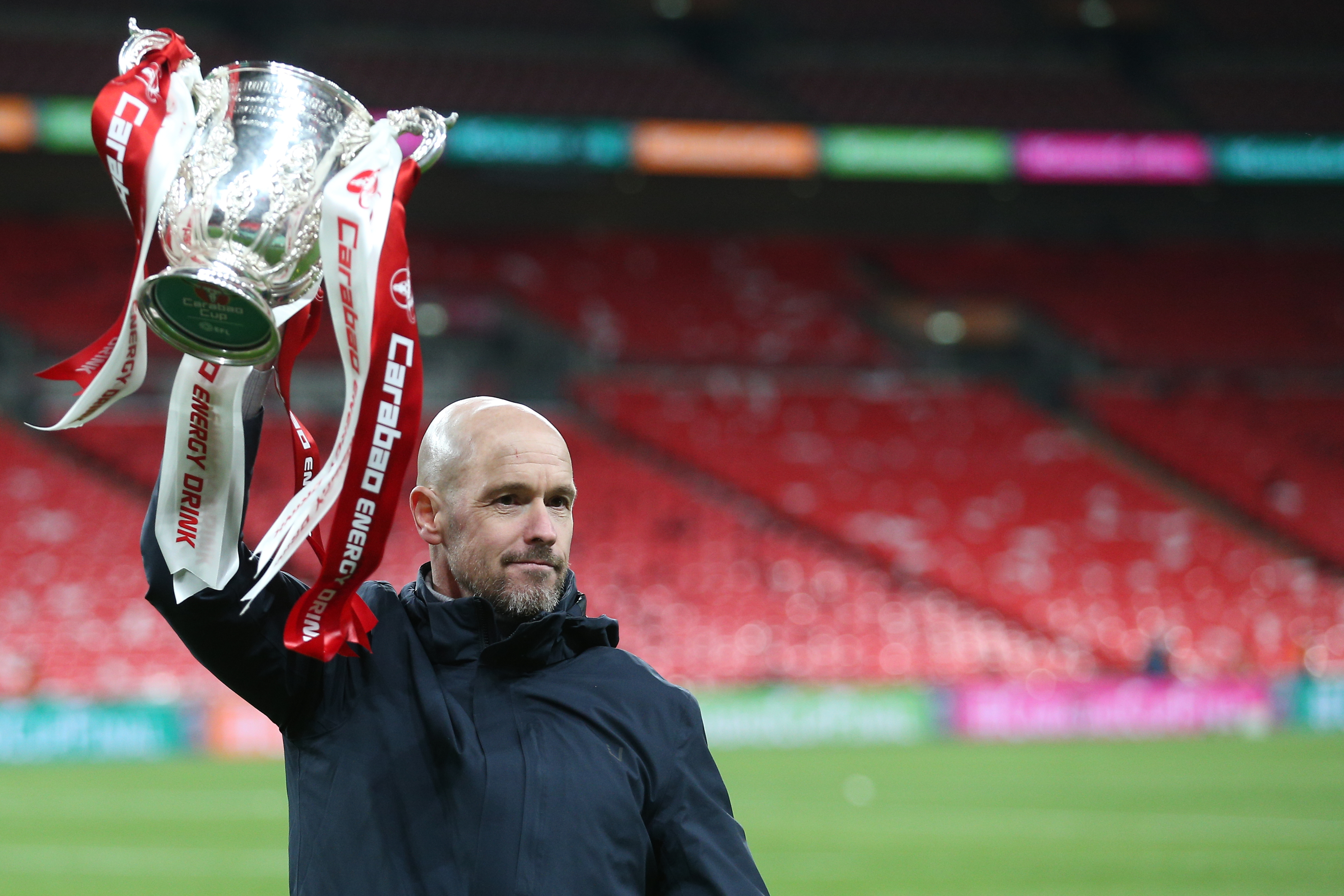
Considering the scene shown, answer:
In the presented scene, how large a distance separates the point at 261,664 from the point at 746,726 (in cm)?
1651

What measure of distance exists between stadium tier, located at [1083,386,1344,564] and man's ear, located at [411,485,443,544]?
23.5m

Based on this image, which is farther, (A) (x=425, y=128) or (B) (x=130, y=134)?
(A) (x=425, y=128)

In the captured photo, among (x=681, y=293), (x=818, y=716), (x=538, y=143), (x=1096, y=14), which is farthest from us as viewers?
(x=681, y=293)

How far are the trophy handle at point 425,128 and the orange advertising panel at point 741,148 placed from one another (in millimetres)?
19519

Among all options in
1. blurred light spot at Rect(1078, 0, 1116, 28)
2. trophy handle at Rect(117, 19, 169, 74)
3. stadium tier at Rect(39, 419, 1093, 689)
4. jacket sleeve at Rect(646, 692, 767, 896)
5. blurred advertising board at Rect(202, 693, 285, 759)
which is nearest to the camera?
jacket sleeve at Rect(646, 692, 767, 896)

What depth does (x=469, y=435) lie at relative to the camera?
8.11ft

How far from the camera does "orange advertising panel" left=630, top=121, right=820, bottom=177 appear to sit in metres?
21.9

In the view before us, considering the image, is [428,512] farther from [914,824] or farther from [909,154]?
[909,154]

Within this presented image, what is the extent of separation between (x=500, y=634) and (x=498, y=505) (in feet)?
0.62

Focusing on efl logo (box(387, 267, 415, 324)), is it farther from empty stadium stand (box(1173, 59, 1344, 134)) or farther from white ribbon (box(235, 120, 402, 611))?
empty stadium stand (box(1173, 59, 1344, 134))

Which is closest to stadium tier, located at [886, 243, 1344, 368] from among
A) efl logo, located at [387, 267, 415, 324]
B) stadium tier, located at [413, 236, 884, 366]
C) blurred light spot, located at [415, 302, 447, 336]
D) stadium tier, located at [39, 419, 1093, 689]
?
stadium tier, located at [413, 236, 884, 366]

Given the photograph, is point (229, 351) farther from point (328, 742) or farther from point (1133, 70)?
point (1133, 70)

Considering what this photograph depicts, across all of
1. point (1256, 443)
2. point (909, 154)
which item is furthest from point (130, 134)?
point (1256, 443)

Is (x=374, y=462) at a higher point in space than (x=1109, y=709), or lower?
lower
